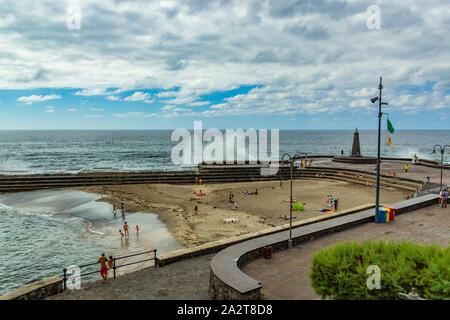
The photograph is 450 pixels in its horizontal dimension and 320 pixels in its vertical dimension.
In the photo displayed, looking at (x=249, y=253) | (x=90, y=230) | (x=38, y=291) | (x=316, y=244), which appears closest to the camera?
(x=38, y=291)

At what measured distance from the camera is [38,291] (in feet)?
33.1

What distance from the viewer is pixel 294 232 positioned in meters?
14.0

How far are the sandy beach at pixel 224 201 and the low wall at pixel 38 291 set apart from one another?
30.3 ft

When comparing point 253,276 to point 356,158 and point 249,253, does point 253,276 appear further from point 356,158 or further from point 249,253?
point 356,158

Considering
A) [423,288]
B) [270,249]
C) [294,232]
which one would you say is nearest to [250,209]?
[294,232]

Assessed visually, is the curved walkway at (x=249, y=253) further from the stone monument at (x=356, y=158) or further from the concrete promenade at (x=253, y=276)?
the stone monument at (x=356, y=158)

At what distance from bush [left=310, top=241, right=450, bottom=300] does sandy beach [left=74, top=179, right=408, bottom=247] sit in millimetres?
12480

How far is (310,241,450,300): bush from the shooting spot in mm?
6801

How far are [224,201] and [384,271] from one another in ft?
78.3

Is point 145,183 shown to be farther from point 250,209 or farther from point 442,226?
point 442,226

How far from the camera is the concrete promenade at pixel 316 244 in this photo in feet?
30.9

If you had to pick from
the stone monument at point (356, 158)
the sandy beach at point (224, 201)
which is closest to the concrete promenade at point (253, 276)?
the sandy beach at point (224, 201)

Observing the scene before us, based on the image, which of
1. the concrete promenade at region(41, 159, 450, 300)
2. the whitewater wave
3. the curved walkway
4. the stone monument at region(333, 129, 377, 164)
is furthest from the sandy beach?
the stone monument at region(333, 129, 377, 164)

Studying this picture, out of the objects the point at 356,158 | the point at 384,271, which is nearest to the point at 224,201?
A: the point at 384,271
